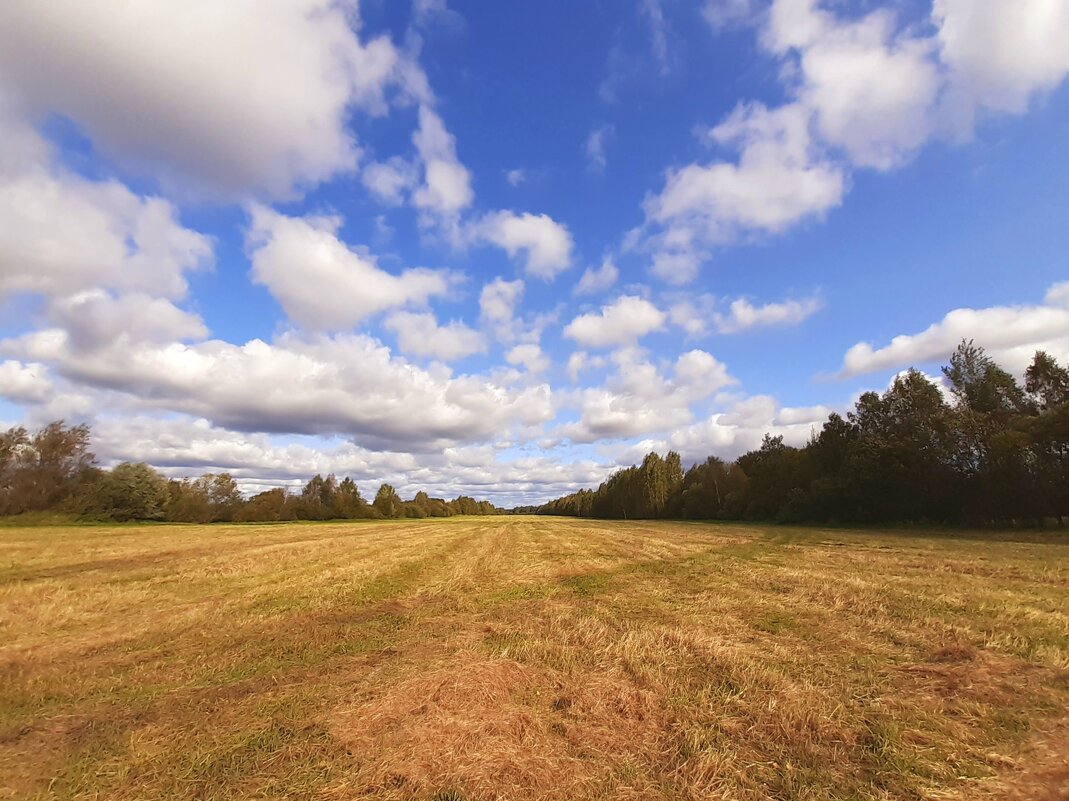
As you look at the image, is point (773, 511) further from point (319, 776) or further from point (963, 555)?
point (319, 776)

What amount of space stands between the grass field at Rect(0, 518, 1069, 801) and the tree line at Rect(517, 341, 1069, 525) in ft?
117

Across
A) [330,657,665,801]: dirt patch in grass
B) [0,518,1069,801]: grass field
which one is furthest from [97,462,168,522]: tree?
[330,657,665,801]: dirt patch in grass

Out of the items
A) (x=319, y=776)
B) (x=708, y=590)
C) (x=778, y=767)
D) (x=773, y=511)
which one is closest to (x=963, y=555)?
(x=708, y=590)

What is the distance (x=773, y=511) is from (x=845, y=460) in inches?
906

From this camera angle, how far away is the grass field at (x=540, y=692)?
523 cm

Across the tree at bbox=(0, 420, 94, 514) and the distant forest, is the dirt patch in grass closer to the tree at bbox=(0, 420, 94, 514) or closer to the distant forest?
the distant forest

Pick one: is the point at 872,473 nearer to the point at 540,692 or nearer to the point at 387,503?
the point at 540,692

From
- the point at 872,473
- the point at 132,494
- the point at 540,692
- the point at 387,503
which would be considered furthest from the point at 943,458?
the point at 387,503

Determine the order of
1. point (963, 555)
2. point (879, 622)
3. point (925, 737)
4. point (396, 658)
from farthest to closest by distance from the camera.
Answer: point (963, 555)
point (879, 622)
point (396, 658)
point (925, 737)

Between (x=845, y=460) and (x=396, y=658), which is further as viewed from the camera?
(x=845, y=460)

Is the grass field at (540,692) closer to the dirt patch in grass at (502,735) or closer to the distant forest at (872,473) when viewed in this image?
the dirt patch in grass at (502,735)

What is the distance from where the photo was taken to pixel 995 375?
54.5 m

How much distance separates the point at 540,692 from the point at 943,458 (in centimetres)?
5733

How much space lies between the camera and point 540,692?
7.41 meters
